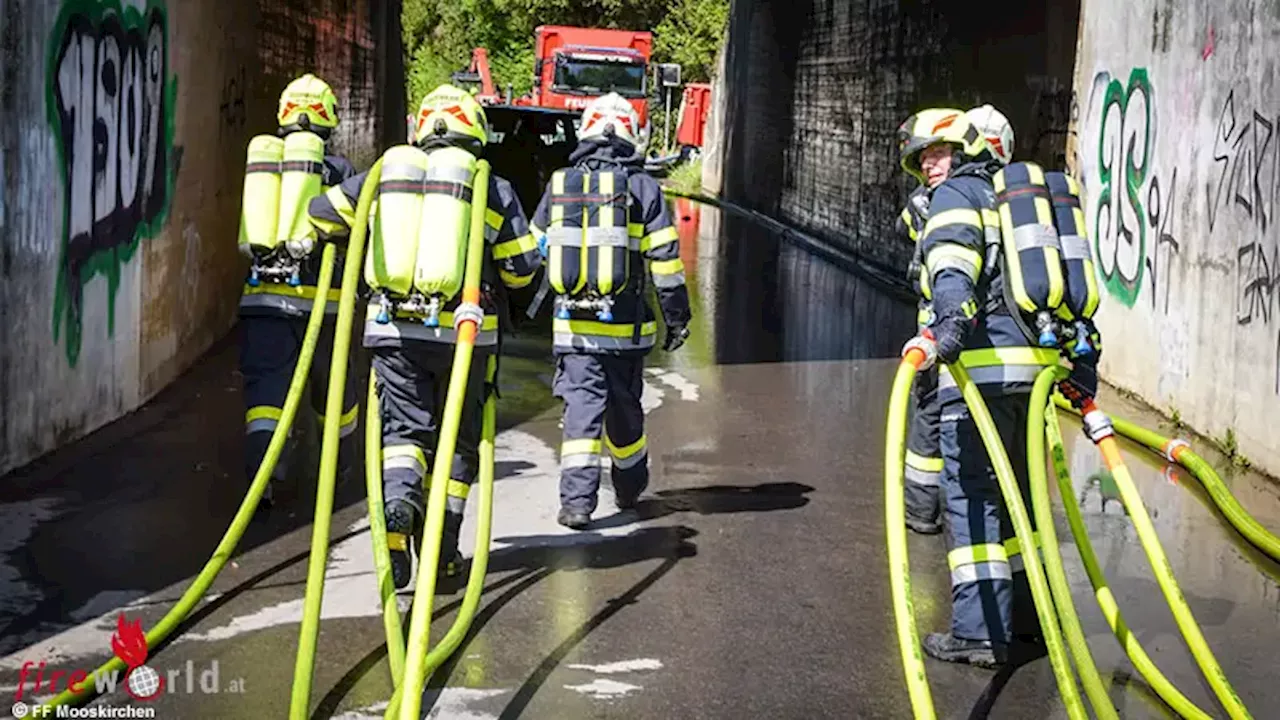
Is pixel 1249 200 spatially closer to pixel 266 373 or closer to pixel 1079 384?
pixel 1079 384

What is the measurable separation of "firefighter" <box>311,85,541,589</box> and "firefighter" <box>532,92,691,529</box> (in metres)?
0.70

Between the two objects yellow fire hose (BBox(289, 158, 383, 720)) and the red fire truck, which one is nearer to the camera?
yellow fire hose (BBox(289, 158, 383, 720))

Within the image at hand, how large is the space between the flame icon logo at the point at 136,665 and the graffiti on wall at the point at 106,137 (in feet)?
10.5

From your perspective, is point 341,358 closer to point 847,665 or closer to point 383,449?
point 383,449

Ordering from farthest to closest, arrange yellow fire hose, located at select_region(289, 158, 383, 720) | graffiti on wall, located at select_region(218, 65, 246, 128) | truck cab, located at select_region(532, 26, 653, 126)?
1. truck cab, located at select_region(532, 26, 653, 126)
2. graffiti on wall, located at select_region(218, 65, 246, 128)
3. yellow fire hose, located at select_region(289, 158, 383, 720)

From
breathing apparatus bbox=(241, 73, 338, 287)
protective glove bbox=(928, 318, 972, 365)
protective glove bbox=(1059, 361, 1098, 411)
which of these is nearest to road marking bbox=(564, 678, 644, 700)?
protective glove bbox=(928, 318, 972, 365)

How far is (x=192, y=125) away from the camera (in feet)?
39.2

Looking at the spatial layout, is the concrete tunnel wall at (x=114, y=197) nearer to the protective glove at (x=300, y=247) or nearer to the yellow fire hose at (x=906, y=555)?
the protective glove at (x=300, y=247)

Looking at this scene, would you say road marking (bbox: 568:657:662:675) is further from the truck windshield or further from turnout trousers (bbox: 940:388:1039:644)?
the truck windshield

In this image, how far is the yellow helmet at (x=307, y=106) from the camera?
327 inches

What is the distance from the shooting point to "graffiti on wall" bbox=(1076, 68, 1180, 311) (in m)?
11.9

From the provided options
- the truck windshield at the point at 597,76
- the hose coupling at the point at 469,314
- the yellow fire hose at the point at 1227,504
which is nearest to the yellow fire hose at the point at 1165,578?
the yellow fire hose at the point at 1227,504

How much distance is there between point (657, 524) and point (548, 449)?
5.89 ft

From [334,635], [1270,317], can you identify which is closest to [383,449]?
[334,635]
